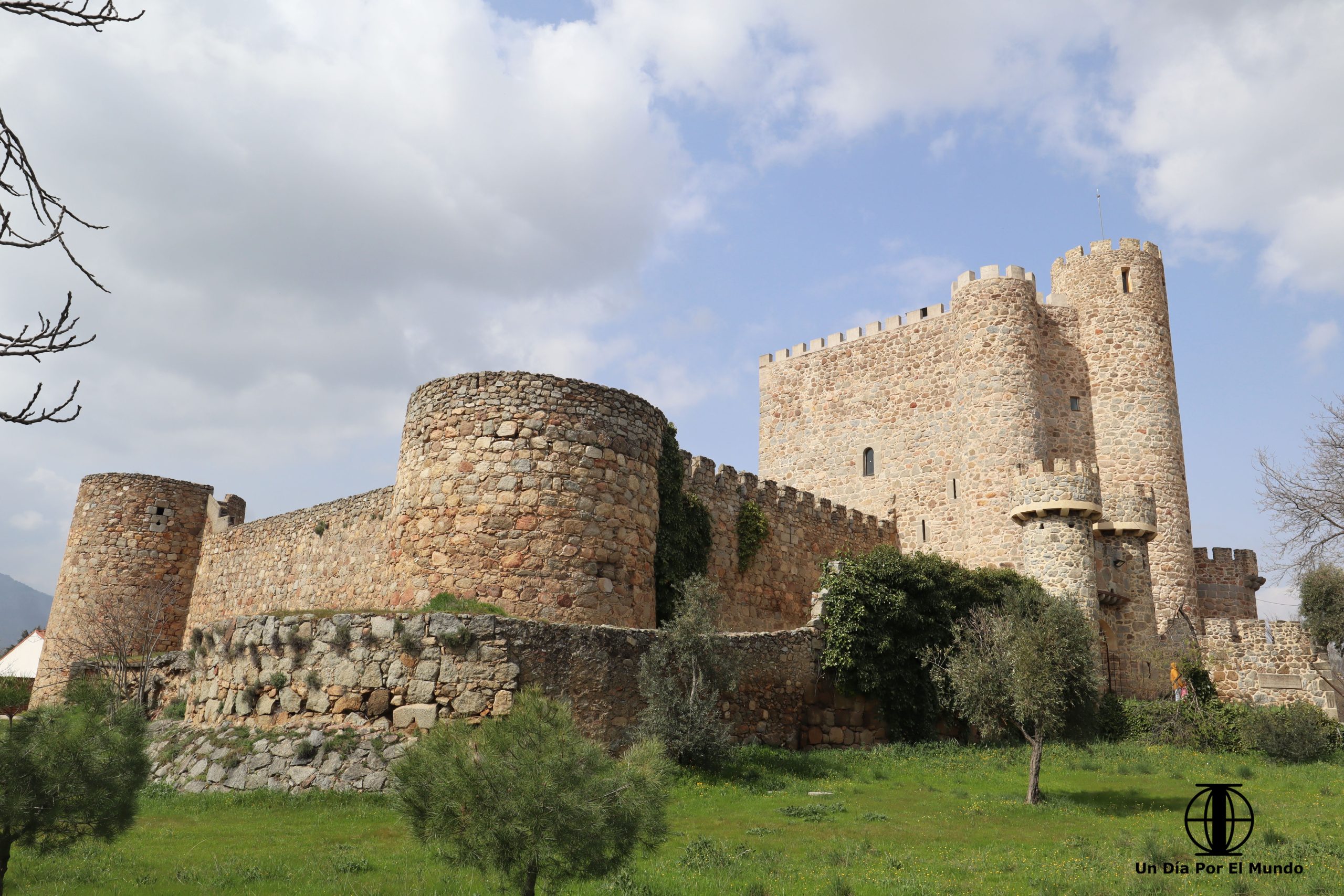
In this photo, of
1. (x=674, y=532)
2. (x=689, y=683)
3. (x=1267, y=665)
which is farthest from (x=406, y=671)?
(x=1267, y=665)

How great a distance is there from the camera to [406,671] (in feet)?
43.7

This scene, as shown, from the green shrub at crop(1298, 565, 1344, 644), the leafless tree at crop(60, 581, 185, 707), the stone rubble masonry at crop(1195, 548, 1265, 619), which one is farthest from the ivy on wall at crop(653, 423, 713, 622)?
the green shrub at crop(1298, 565, 1344, 644)

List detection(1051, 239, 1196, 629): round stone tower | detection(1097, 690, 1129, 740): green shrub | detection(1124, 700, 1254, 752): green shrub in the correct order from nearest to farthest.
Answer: detection(1124, 700, 1254, 752): green shrub
detection(1097, 690, 1129, 740): green shrub
detection(1051, 239, 1196, 629): round stone tower

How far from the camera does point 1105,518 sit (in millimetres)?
25703

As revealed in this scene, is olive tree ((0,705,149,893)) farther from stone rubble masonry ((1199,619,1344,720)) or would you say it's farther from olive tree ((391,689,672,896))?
stone rubble masonry ((1199,619,1344,720))

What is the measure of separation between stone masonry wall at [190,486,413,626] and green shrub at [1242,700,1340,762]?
19.0 meters

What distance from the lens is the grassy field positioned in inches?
352

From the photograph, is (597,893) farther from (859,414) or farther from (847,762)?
(859,414)

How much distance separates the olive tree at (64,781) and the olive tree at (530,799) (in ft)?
7.92

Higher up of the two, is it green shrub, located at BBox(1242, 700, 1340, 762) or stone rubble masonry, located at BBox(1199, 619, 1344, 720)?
stone rubble masonry, located at BBox(1199, 619, 1344, 720)

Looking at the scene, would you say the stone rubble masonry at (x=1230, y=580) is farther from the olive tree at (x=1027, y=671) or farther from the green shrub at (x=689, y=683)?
the green shrub at (x=689, y=683)

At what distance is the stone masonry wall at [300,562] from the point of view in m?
23.4

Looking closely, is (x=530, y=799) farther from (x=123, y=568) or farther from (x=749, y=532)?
(x=123, y=568)

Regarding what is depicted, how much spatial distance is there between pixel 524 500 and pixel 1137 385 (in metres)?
22.3
